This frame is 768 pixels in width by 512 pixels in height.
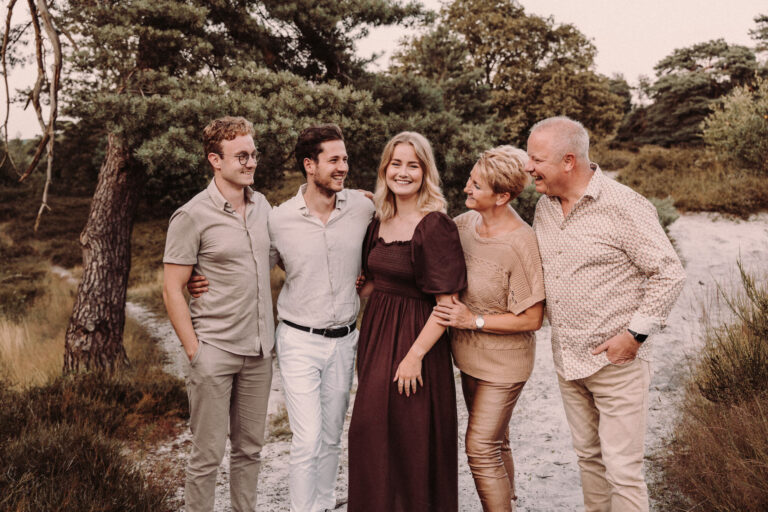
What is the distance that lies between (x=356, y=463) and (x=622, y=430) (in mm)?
1281

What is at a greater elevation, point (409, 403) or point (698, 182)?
point (698, 182)

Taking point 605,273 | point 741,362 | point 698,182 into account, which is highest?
point 698,182

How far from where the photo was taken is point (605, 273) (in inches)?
92.7

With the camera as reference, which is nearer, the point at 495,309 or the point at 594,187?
the point at 594,187

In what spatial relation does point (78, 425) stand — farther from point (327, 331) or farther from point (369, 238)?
point (369, 238)

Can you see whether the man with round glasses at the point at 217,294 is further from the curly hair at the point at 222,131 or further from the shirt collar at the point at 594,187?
the shirt collar at the point at 594,187

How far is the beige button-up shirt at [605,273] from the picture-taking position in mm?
2230

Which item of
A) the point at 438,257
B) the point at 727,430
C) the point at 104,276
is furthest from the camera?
the point at 104,276

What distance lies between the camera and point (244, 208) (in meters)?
2.91

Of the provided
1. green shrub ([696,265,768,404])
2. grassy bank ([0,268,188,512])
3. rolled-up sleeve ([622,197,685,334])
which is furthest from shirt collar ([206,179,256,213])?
green shrub ([696,265,768,404])

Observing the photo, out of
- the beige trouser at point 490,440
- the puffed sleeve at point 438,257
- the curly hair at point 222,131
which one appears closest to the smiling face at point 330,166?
the curly hair at point 222,131

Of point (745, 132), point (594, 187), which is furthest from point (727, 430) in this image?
point (745, 132)

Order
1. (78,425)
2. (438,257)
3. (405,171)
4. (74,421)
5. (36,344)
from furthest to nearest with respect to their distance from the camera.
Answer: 1. (36,344)
2. (74,421)
3. (78,425)
4. (405,171)
5. (438,257)

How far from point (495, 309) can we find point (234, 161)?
5.17ft
